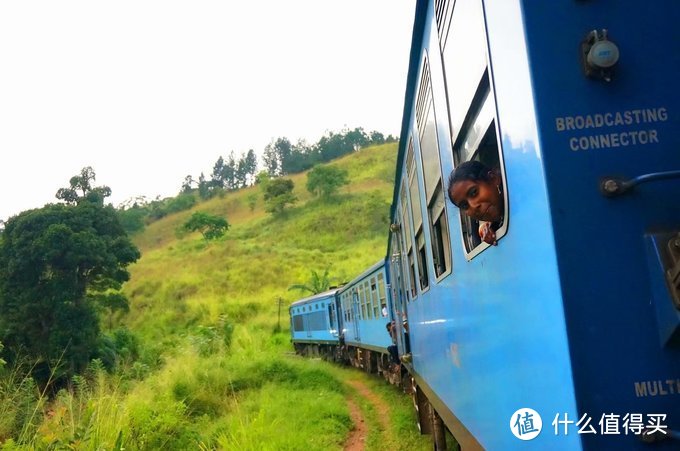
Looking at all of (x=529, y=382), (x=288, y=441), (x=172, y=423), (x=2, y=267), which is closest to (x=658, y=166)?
(x=529, y=382)

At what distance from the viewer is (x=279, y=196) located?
2734 inches

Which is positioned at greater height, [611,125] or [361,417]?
[611,125]

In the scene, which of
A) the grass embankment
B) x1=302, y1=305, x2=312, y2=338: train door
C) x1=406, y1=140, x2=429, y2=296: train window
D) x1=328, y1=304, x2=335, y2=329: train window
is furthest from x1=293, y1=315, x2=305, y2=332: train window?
x1=406, y1=140, x2=429, y2=296: train window

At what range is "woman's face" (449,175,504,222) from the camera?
2109 millimetres

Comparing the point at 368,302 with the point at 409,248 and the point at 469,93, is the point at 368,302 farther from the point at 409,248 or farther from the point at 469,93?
the point at 469,93

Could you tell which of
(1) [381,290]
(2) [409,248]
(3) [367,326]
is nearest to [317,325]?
(3) [367,326]

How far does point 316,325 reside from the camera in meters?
23.8

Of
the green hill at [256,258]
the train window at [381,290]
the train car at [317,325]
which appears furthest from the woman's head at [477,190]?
the green hill at [256,258]

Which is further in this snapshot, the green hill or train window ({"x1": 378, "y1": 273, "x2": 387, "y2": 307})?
the green hill

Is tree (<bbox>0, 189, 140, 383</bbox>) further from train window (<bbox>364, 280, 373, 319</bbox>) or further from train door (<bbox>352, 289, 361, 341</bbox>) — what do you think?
train window (<bbox>364, 280, 373, 319</bbox>)

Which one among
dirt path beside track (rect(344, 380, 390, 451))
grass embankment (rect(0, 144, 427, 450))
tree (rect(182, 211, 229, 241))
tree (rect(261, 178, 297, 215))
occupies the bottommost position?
dirt path beside track (rect(344, 380, 390, 451))

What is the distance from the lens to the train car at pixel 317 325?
20812 millimetres

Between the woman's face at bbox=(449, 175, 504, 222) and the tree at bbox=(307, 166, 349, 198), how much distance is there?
67.8m

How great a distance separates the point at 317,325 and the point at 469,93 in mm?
21746
